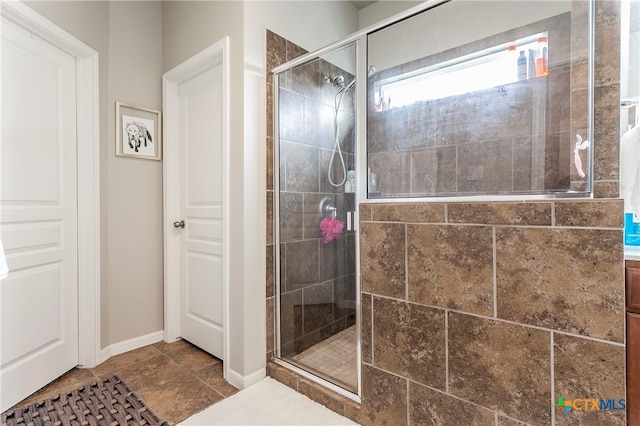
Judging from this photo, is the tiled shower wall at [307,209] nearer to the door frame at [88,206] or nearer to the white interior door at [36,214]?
the door frame at [88,206]

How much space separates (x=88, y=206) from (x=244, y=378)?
1507mm

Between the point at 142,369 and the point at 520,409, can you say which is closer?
the point at 520,409

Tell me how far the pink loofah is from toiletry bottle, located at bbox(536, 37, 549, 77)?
55.9 inches

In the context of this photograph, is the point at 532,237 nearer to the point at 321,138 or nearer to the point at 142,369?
the point at 321,138

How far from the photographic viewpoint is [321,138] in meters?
2.04

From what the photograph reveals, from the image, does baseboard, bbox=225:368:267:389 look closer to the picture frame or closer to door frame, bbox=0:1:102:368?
door frame, bbox=0:1:102:368

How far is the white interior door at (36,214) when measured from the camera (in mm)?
1622

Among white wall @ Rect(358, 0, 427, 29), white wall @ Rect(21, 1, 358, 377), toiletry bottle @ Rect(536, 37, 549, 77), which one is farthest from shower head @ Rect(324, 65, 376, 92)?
white wall @ Rect(358, 0, 427, 29)

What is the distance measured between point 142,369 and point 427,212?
2.05 m

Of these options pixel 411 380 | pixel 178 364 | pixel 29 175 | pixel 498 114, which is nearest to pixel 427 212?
pixel 411 380

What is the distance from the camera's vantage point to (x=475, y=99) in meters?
1.82

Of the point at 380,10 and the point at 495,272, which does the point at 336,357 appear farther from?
the point at 380,10

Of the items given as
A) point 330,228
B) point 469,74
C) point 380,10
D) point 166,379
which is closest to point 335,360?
point 330,228

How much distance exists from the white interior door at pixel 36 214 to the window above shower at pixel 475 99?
190 centimetres
